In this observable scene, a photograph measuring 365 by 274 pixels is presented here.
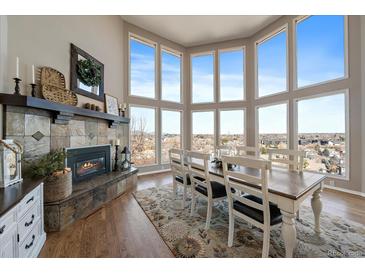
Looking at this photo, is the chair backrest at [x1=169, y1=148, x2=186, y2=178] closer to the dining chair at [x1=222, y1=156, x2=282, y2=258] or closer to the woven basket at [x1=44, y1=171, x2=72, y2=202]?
the dining chair at [x1=222, y1=156, x2=282, y2=258]

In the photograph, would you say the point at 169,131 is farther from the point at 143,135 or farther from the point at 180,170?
the point at 180,170

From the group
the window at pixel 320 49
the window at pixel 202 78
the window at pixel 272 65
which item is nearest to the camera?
the window at pixel 320 49

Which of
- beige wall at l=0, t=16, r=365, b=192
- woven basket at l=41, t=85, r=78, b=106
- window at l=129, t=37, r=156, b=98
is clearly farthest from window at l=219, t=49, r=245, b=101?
woven basket at l=41, t=85, r=78, b=106

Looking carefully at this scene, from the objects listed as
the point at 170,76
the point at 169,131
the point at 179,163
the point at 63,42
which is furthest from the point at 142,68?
the point at 179,163

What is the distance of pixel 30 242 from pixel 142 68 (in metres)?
4.73

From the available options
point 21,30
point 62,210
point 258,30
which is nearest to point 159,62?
point 258,30

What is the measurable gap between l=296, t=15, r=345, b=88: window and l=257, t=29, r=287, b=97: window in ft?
1.26

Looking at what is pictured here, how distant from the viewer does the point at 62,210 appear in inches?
78.0

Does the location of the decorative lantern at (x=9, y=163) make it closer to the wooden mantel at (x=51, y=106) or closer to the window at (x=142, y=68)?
the wooden mantel at (x=51, y=106)

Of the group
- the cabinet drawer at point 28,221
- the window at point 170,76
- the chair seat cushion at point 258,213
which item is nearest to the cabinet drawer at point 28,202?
the cabinet drawer at point 28,221

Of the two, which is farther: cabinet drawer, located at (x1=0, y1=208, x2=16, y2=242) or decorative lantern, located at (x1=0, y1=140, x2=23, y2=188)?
decorative lantern, located at (x1=0, y1=140, x2=23, y2=188)

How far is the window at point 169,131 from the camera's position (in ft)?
17.7

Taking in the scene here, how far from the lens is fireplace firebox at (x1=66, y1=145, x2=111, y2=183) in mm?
2746

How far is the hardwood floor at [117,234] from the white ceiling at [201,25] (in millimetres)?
4701
